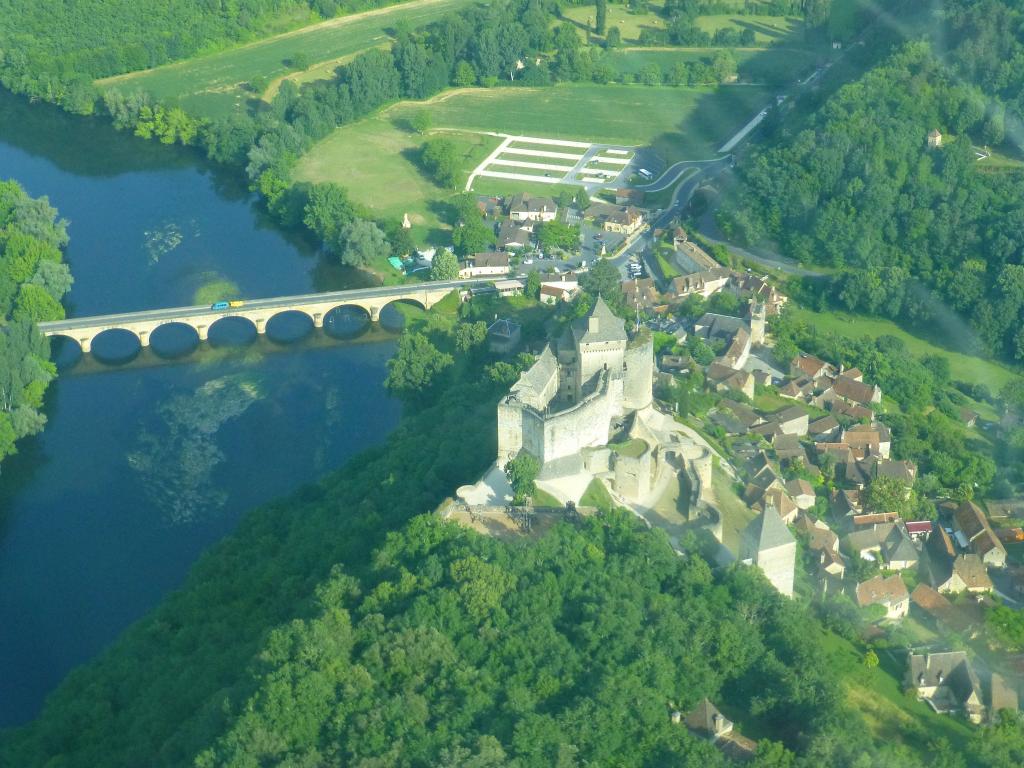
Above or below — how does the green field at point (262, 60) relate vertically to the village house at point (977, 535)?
below

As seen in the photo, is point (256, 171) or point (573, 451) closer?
point (573, 451)

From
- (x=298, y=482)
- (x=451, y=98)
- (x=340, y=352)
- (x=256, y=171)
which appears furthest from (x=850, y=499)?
(x=451, y=98)

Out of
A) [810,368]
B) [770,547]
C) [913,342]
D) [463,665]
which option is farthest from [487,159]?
[463,665]

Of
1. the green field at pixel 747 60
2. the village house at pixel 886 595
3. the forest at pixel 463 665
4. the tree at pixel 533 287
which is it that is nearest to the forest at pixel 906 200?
the tree at pixel 533 287

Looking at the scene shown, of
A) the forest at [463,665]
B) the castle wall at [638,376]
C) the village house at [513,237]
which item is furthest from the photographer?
the village house at [513,237]

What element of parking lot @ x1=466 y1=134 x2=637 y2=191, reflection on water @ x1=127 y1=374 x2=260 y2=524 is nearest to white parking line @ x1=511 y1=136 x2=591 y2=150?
parking lot @ x1=466 y1=134 x2=637 y2=191

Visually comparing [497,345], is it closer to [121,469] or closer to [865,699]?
[121,469]

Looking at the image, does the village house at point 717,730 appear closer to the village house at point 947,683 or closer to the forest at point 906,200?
the village house at point 947,683
